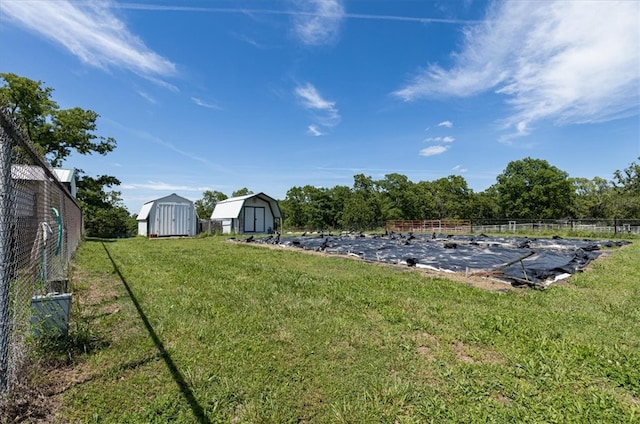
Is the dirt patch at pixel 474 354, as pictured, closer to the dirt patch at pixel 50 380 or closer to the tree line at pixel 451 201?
the dirt patch at pixel 50 380

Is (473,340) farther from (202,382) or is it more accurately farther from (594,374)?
(202,382)

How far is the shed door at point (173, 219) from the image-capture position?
23172 millimetres

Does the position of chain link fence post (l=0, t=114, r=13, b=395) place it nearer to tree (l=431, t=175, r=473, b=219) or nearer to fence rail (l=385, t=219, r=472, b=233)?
fence rail (l=385, t=219, r=472, b=233)

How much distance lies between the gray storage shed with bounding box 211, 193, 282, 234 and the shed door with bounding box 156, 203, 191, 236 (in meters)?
3.01

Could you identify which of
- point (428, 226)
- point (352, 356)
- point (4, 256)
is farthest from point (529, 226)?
point (4, 256)

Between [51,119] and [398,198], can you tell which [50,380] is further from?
[398,198]

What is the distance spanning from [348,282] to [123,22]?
8470 millimetres

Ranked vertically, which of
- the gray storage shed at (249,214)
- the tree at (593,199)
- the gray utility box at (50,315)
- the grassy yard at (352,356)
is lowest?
the grassy yard at (352,356)

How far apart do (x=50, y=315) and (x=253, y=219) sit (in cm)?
2394

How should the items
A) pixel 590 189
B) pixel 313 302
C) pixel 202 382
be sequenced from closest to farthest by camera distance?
pixel 202 382, pixel 313 302, pixel 590 189

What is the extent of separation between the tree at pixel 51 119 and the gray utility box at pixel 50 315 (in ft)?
67.4

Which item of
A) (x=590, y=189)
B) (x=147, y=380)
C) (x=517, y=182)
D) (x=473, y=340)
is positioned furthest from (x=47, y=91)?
(x=590, y=189)

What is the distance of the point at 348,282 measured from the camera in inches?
239

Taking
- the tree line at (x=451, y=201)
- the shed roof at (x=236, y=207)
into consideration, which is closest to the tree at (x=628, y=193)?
the tree line at (x=451, y=201)
